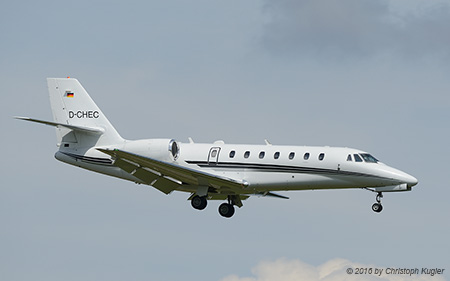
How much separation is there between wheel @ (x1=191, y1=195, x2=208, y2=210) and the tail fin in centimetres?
469

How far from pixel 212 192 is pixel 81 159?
6145 millimetres

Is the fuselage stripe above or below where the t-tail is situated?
below

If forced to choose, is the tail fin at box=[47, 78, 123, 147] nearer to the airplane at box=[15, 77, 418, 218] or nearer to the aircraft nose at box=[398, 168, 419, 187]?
the airplane at box=[15, 77, 418, 218]

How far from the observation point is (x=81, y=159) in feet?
125

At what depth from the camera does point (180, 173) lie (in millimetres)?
35219

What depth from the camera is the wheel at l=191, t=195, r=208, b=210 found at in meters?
36.5

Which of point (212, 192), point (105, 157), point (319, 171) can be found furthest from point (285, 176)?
point (105, 157)

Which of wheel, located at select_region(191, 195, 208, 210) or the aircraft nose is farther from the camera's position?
wheel, located at select_region(191, 195, 208, 210)

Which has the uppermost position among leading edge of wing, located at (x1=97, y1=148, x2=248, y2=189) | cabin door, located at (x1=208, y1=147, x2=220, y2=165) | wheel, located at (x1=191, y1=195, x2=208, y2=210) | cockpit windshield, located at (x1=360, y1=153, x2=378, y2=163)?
cabin door, located at (x1=208, y1=147, x2=220, y2=165)

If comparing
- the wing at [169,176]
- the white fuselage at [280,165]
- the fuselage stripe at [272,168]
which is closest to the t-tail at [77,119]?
the white fuselage at [280,165]

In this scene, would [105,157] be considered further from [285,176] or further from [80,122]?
[285,176]

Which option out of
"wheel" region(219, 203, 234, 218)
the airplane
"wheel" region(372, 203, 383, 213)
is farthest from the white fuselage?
"wheel" region(219, 203, 234, 218)

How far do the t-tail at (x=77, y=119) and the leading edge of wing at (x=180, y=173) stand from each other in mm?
4041

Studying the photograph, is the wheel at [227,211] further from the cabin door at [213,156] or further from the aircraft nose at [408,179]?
the aircraft nose at [408,179]
